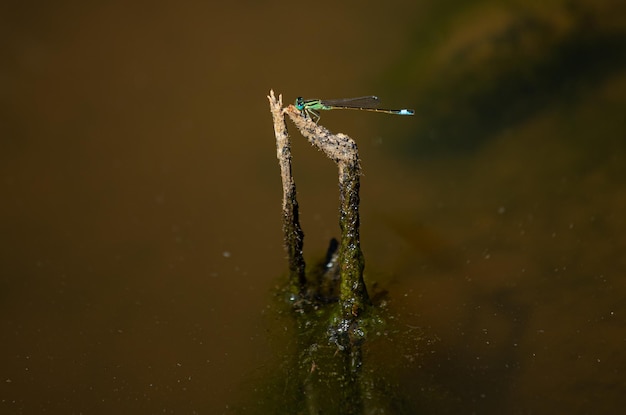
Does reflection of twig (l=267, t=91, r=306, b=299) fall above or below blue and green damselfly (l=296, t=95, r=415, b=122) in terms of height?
below

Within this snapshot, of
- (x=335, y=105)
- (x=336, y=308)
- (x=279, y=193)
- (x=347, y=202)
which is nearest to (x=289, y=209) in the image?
(x=347, y=202)

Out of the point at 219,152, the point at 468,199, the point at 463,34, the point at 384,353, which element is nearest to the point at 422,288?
the point at 384,353

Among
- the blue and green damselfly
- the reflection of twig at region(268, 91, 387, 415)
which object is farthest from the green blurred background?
the blue and green damselfly

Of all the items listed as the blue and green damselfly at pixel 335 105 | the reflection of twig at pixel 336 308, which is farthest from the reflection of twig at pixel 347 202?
the blue and green damselfly at pixel 335 105

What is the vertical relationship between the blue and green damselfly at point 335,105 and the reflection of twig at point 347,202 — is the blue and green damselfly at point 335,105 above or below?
above

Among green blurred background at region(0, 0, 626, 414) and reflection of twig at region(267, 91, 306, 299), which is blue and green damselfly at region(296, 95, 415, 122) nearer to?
reflection of twig at region(267, 91, 306, 299)

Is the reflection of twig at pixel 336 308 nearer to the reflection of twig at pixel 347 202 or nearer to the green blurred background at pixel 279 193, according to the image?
the reflection of twig at pixel 347 202
